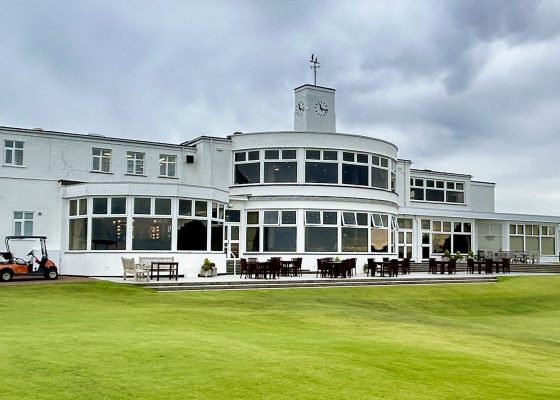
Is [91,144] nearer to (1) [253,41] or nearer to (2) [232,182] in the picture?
(2) [232,182]

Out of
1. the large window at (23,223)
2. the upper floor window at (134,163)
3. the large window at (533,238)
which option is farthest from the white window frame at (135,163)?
the large window at (533,238)

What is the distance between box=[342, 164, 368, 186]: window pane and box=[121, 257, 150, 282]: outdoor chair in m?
11.4

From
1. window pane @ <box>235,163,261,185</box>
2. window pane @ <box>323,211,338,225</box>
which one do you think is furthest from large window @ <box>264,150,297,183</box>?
window pane @ <box>323,211,338,225</box>


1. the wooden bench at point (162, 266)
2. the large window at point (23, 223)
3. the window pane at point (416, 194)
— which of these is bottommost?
the wooden bench at point (162, 266)

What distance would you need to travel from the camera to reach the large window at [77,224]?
78.3 ft

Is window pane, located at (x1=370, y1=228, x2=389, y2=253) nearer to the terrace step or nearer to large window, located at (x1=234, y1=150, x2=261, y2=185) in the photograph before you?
the terrace step

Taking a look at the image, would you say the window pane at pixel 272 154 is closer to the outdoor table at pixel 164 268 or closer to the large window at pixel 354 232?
the large window at pixel 354 232

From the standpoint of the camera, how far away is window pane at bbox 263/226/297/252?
28.2m

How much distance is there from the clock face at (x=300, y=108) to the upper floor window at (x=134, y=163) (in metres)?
8.89

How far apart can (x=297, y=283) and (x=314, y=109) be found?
12.9 metres

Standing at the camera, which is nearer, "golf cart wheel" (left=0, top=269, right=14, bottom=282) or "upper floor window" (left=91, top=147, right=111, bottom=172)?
"golf cart wheel" (left=0, top=269, right=14, bottom=282)

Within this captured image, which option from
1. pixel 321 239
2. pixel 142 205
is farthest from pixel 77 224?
pixel 321 239

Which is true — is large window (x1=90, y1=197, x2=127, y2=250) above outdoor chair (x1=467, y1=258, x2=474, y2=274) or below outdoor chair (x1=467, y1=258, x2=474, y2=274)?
above

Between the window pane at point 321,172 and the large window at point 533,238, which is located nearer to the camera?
the window pane at point 321,172
